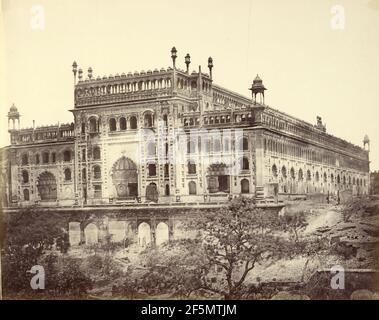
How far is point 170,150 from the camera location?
576cm

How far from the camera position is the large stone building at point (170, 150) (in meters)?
5.58

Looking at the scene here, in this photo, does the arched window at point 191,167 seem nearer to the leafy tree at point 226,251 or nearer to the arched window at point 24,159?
the leafy tree at point 226,251

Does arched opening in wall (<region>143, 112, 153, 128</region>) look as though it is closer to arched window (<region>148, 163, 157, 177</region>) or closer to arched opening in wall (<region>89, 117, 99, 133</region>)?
arched window (<region>148, 163, 157, 177</region>)

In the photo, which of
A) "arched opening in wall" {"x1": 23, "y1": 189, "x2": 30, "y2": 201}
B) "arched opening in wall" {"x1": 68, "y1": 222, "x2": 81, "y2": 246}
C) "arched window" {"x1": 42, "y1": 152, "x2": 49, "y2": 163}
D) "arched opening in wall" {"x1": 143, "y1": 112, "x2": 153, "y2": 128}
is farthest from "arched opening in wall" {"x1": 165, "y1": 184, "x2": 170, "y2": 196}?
"arched opening in wall" {"x1": 23, "y1": 189, "x2": 30, "y2": 201}

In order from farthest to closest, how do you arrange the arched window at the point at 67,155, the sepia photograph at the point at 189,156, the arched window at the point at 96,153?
the arched window at the point at 67,155 < the arched window at the point at 96,153 < the sepia photograph at the point at 189,156

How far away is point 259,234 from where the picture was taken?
5.54m

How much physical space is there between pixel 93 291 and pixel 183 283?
2.67 ft

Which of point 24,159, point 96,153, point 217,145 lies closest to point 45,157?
point 24,159

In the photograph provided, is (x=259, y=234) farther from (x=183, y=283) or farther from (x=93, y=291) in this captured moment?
(x=93, y=291)

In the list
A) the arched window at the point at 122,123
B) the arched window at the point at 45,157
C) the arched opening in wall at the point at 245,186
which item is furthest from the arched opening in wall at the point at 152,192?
the arched window at the point at 45,157

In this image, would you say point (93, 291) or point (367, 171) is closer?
point (367, 171)

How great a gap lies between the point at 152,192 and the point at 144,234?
38 centimetres

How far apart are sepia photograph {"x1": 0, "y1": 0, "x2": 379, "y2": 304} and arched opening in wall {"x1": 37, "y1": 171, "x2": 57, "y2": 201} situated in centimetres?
2
